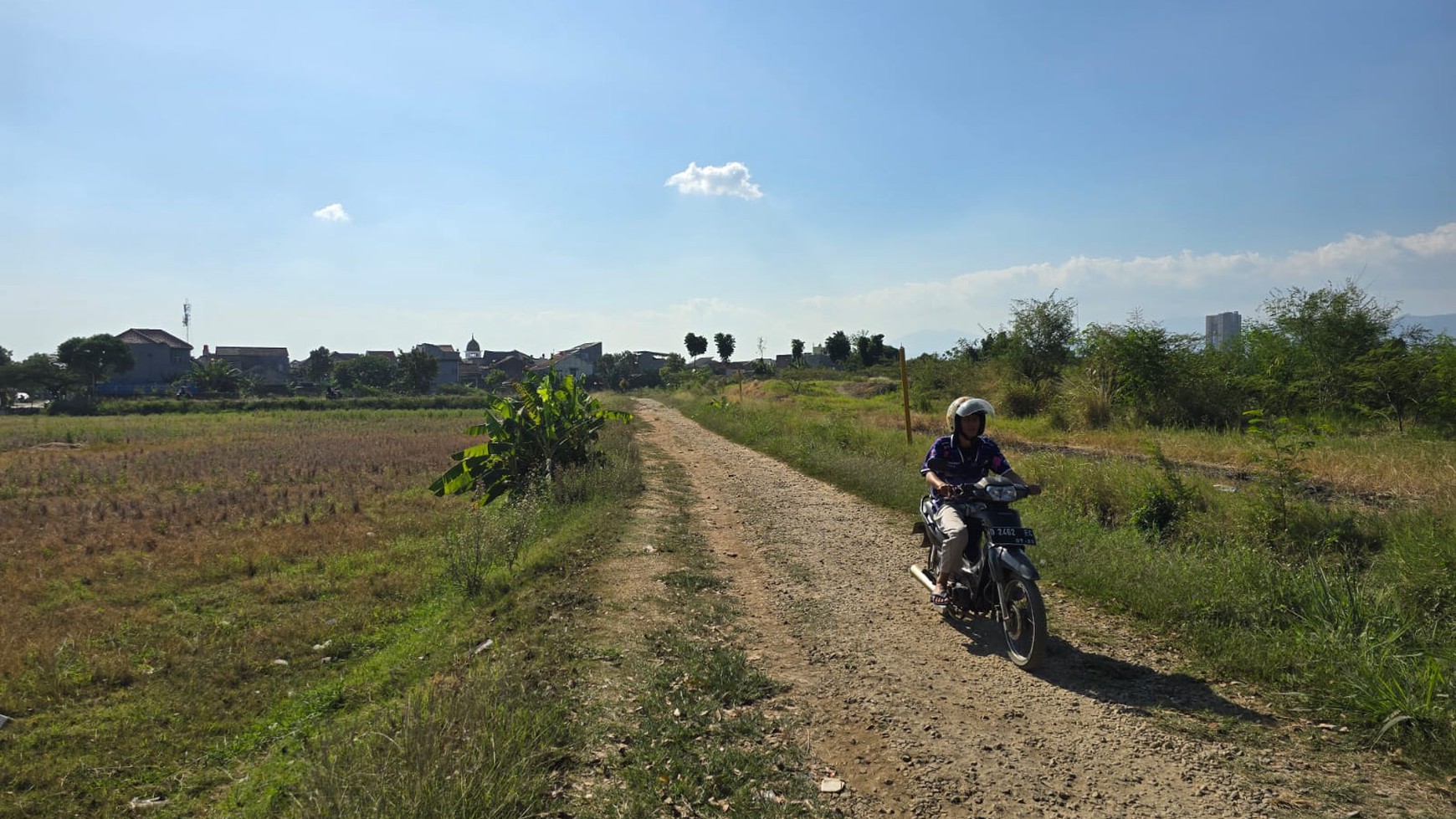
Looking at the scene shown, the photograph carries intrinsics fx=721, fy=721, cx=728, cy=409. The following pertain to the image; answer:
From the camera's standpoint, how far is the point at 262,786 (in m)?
4.53

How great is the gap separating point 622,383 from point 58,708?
275ft

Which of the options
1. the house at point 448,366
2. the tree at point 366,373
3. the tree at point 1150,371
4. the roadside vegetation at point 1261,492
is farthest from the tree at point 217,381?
the tree at point 1150,371

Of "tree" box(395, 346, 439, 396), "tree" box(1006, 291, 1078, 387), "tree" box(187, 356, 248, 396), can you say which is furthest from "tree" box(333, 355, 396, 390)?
"tree" box(1006, 291, 1078, 387)

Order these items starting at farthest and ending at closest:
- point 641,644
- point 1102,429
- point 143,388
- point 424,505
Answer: point 143,388 < point 1102,429 < point 424,505 < point 641,644

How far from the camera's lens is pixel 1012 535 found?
523 cm

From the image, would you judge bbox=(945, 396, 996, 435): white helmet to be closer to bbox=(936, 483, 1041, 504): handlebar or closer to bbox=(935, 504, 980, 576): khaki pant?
bbox=(936, 483, 1041, 504): handlebar

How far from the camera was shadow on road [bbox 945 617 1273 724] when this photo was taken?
14.3 ft

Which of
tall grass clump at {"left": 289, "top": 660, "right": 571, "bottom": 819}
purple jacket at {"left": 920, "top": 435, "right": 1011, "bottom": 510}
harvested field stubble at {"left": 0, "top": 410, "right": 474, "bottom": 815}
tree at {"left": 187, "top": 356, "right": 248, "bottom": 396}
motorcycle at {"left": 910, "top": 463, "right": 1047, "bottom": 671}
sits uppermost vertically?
tree at {"left": 187, "top": 356, "right": 248, "bottom": 396}

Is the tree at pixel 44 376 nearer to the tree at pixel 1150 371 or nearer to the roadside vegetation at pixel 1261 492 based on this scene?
the roadside vegetation at pixel 1261 492

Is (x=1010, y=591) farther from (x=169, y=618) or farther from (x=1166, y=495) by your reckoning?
(x=169, y=618)

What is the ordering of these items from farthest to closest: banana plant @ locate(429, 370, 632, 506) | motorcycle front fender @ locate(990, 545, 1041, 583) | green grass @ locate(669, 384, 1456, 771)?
banana plant @ locate(429, 370, 632, 506), motorcycle front fender @ locate(990, 545, 1041, 583), green grass @ locate(669, 384, 1456, 771)

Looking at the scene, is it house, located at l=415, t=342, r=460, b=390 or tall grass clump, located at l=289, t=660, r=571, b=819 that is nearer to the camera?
tall grass clump, located at l=289, t=660, r=571, b=819

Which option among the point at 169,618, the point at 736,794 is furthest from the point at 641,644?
the point at 169,618

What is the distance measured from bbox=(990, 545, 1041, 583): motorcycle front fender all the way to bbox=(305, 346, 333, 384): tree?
10547cm
